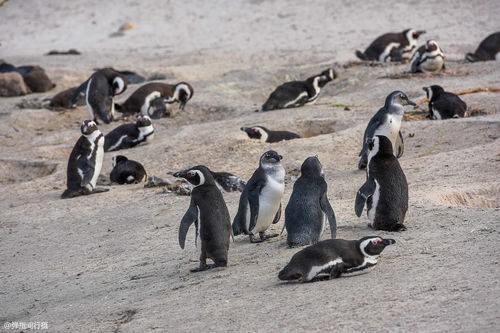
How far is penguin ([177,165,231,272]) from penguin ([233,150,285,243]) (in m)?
0.49

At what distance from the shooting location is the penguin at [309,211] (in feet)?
19.9

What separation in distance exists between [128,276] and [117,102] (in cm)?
877

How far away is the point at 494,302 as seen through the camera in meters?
4.31

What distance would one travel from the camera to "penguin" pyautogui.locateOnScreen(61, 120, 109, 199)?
9.50m

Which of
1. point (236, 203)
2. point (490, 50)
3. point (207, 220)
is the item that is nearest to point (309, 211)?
point (207, 220)

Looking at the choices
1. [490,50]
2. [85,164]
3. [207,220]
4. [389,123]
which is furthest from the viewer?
[490,50]

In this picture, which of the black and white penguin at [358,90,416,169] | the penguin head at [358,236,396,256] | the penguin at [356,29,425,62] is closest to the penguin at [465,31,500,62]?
the penguin at [356,29,425,62]

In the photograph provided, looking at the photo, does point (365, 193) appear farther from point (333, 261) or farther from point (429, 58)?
point (429, 58)

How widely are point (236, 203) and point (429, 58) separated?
693 cm

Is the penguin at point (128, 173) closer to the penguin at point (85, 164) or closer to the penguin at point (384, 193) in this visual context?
the penguin at point (85, 164)

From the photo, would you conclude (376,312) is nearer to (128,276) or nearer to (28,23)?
(128,276)

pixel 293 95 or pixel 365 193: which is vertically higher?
pixel 365 193

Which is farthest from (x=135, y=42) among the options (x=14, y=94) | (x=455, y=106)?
(x=455, y=106)

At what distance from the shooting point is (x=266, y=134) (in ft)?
35.0
